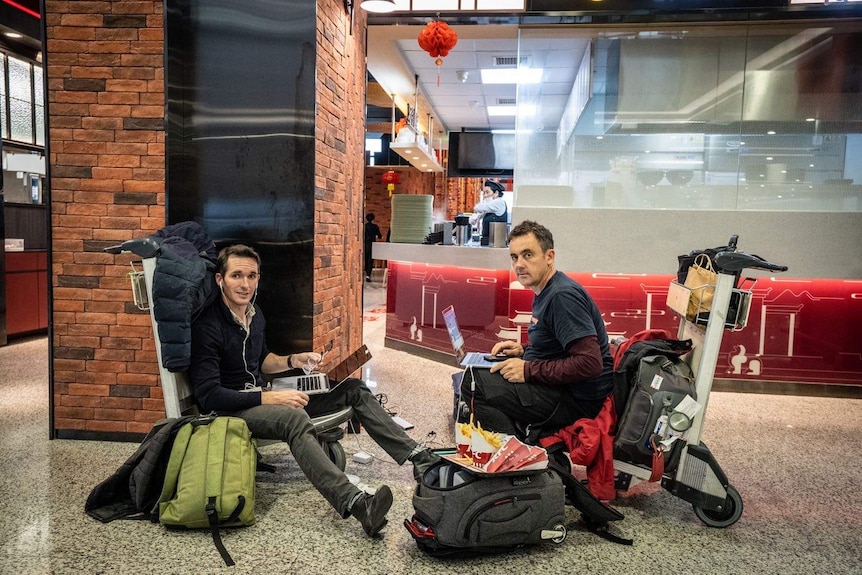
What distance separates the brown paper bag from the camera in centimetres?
271

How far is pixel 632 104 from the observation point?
5602 millimetres

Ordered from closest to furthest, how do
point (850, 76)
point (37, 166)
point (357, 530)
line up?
point (357, 530) → point (850, 76) → point (37, 166)

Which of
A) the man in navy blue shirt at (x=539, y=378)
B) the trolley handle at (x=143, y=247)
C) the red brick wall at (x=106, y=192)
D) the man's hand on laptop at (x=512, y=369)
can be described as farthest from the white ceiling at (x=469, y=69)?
the trolley handle at (x=143, y=247)

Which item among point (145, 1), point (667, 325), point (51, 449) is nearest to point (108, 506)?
point (51, 449)

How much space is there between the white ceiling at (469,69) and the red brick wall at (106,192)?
261 cm

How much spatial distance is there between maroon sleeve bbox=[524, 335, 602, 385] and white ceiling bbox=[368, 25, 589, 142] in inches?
139

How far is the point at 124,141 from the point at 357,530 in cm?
252

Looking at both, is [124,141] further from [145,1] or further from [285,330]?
[285,330]

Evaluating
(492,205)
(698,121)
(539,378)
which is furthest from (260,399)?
(492,205)

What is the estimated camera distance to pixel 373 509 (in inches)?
94.3

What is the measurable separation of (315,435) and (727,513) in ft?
6.12

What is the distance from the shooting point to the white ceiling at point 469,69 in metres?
5.64

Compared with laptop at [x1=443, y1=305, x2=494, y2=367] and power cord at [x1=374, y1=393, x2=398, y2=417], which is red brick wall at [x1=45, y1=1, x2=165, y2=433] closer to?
power cord at [x1=374, y1=393, x2=398, y2=417]

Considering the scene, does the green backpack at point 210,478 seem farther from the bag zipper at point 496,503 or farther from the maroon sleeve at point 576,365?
the maroon sleeve at point 576,365
